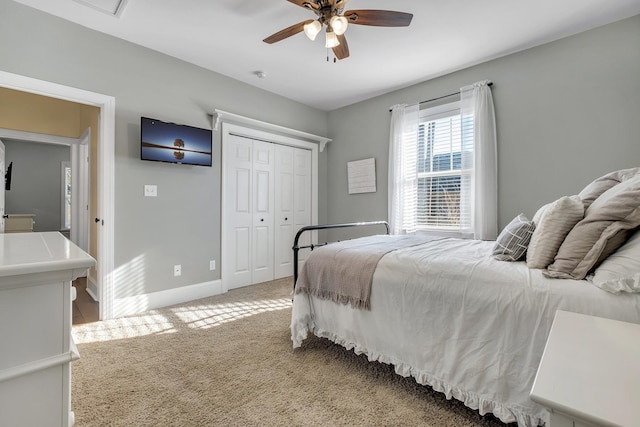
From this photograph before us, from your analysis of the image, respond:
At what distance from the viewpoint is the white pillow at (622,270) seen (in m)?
1.07

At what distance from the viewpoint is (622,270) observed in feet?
3.67

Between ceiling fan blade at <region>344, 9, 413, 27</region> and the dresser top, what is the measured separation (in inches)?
80.2

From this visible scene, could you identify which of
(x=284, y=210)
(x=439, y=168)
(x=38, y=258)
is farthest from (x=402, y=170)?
(x=38, y=258)

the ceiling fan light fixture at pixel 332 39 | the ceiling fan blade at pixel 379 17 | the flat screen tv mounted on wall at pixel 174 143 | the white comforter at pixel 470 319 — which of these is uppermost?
the ceiling fan blade at pixel 379 17

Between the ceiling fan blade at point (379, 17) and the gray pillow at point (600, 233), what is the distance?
1.60 metres

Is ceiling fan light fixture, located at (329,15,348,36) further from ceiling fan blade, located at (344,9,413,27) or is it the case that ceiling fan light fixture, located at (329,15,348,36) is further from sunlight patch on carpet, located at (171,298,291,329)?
sunlight patch on carpet, located at (171,298,291,329)

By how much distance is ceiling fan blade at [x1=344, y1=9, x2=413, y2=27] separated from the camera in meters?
1.94

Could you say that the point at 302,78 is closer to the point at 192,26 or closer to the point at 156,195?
the point at 192,26

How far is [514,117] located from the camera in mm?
2986

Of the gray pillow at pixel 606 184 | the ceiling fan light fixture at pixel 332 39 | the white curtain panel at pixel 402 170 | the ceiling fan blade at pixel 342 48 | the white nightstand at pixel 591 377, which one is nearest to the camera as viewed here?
the white nightstand at pixel 591 377

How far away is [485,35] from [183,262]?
3.79 metres

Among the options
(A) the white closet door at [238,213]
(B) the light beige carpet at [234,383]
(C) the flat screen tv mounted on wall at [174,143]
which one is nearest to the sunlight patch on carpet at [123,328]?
(B) the light beige carpet at [234,383]

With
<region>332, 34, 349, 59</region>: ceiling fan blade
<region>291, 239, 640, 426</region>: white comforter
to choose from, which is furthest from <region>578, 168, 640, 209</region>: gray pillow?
<region>332, 34, 349, 59</region>: ceiling fan blade

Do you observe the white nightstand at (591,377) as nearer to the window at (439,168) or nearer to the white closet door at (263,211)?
the window at (439,168)
